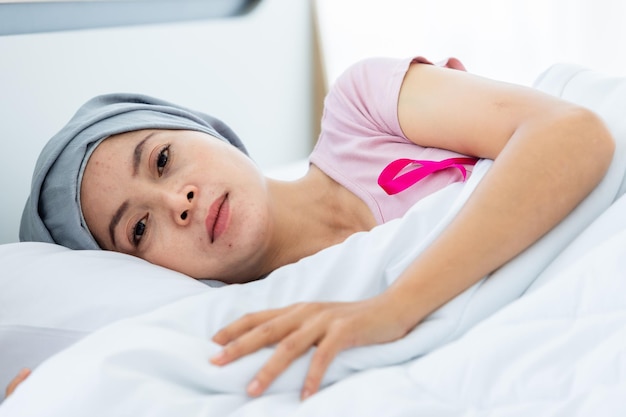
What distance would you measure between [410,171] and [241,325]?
493mm

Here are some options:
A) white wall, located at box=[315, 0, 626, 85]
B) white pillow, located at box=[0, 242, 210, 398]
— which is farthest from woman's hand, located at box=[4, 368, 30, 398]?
white wall, located at box=[315, 0, 626, 85]

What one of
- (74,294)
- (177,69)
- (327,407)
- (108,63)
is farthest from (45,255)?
(177,69)

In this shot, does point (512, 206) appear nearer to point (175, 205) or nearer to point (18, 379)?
point (175, 205)

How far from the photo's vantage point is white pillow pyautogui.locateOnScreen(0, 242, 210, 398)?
852mm

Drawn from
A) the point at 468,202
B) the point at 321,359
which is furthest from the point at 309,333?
the point at 468,202

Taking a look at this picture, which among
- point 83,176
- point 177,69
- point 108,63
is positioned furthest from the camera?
point 177,69

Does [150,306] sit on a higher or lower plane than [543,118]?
lower

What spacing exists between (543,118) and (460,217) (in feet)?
0.66

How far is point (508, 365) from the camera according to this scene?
26.5 inches

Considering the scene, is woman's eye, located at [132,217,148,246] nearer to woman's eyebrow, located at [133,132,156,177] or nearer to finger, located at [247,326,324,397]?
woman's eyebrow, located at [133,132,156,177]

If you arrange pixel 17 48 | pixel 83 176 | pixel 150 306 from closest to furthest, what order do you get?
1. pixel 150 306
2. pixel 83 176
3. pixel 17 48

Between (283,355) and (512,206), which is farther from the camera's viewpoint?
(512,206)

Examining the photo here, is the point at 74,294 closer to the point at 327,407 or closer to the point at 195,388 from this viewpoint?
the point at 195,388

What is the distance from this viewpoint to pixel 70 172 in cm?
111
